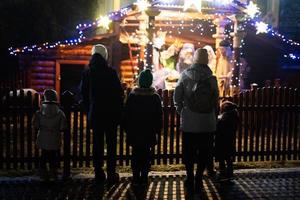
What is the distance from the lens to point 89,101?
21.8 feet

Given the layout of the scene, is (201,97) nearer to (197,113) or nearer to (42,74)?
(197,113)

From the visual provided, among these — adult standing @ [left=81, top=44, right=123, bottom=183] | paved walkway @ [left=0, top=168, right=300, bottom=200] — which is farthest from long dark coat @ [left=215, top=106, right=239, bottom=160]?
adult standing @ [left=81, top=44, right=123, bottom=183]

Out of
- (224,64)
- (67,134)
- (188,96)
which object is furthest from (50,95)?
(224,64)

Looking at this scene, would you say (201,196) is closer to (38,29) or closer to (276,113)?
(276,113)

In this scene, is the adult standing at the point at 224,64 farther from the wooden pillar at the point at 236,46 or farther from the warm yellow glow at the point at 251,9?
the warm yellow glow at the point at 251,9

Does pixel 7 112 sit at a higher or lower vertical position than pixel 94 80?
lower

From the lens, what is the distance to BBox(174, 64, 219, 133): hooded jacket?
629cm

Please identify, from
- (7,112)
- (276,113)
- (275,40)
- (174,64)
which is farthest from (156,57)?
(7,112)

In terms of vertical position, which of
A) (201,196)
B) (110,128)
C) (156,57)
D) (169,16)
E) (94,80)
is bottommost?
(201,196)

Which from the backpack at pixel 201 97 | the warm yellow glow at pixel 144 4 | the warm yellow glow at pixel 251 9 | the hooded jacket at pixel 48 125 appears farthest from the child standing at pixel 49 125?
the warm yellow glow at pixel 251 9

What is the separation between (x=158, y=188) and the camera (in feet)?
21.6

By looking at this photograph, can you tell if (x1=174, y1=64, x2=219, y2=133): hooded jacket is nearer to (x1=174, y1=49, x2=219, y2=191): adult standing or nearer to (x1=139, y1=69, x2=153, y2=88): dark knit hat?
(x1=174, y1=49, x2=219, y2=191): adult standing

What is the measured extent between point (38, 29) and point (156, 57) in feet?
Answer: 31.9

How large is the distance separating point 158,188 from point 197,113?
4.20 ft
